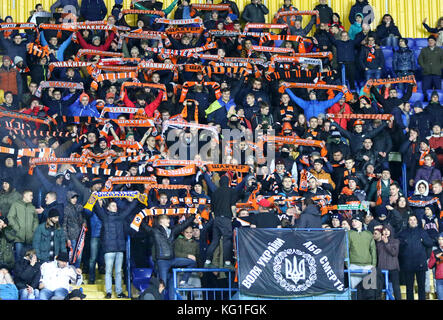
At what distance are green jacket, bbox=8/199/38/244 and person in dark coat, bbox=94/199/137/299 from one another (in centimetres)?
115

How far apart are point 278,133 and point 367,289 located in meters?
5.29

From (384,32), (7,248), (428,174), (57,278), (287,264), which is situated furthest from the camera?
(384,32)

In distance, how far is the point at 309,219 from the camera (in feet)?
64.1

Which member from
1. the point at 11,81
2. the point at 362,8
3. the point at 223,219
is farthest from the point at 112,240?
the point at 362,8

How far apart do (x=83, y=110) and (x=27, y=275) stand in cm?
578

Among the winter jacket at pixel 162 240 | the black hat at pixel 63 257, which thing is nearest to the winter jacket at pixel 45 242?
the black hat at pixel 63 257

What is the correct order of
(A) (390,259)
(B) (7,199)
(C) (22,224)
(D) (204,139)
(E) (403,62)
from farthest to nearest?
(E) (403,62) → (D) (204,139) → (B) (7,199) → (A) (390,259) → (C) (22,224)

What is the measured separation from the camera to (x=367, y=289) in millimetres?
18641

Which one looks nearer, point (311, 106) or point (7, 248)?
point (7, 248)

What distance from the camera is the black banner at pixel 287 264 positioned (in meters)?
17.8

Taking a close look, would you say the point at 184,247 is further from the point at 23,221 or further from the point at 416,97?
the point at 416,97

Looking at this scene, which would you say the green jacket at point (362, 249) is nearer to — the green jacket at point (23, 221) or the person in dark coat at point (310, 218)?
the person in dark coat at point (310, 218)

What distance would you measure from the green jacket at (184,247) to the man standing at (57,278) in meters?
1.86

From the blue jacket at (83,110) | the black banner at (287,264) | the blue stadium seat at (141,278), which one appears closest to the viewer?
the black banner at (287,264)
